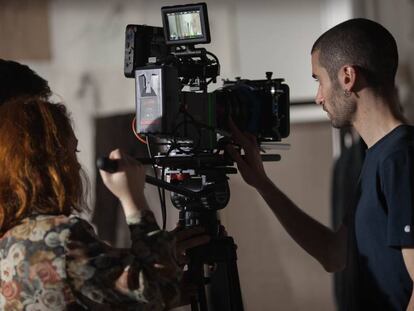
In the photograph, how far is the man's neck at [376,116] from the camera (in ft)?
5.94

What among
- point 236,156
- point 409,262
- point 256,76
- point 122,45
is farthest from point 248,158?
point 122,45

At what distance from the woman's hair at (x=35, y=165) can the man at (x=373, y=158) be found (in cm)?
54

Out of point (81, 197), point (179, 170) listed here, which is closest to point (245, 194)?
point (179, 170)

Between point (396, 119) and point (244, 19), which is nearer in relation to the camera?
point (396, 119)

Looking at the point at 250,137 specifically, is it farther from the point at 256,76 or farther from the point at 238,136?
the point at 256,76

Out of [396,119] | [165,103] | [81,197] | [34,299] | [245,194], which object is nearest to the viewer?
[34,299]

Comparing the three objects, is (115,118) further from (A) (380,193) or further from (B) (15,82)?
(A) (380,193)

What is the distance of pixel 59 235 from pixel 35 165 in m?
0.14

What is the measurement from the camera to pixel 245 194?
3.72m

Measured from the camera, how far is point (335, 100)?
6.10 ft

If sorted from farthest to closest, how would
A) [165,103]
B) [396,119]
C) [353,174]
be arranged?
[353,174]
[396,119]
[165,103]

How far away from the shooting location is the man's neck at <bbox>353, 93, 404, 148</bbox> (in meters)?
1.81

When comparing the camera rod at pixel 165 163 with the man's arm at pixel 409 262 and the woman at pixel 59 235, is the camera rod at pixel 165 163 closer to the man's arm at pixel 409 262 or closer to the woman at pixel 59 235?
the woman at pixel 59 235

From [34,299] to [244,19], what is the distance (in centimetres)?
260
